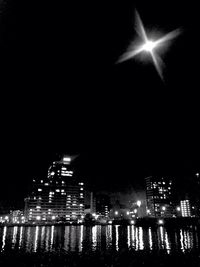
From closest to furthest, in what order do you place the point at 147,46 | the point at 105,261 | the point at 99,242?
the point at 147,46
the point at 105,261
the point at 99,242

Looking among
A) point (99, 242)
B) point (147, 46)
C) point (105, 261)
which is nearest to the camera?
point (147, 46)

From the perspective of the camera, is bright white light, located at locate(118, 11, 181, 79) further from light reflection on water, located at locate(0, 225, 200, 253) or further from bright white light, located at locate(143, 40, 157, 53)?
light reflection on water, located at locate(0, 225, 200, 253)

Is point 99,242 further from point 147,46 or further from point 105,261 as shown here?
point 147,46

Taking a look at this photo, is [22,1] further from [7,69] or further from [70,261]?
[70,261]

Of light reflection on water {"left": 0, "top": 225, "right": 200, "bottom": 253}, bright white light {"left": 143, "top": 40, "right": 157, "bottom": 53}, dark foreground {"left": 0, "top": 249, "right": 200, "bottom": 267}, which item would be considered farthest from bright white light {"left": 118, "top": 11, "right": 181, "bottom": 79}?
light reflection on water {"left": 0, "top": 225, "right": 200, "bottom": 253}

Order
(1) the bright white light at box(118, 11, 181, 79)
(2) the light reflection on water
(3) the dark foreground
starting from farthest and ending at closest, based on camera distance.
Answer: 1. (2) the light reflection on water
2. (3) the dark foreground
3. (1) the bright white light at box(118, 11, 181, 79)

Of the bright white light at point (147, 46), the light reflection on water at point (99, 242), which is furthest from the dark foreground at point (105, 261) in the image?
the bright white light at point (147, 46)

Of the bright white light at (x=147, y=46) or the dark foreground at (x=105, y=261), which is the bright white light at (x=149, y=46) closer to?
the bright white light at (x=147, y=46)

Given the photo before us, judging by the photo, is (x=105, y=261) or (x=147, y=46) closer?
(x=147, y=46)

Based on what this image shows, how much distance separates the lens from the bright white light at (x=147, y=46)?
13.5m

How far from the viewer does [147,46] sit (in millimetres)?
14625

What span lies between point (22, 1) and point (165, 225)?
508 feet

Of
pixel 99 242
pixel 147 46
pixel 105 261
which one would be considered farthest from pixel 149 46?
pixel 99 242

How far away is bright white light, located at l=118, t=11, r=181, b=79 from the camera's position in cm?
1349
